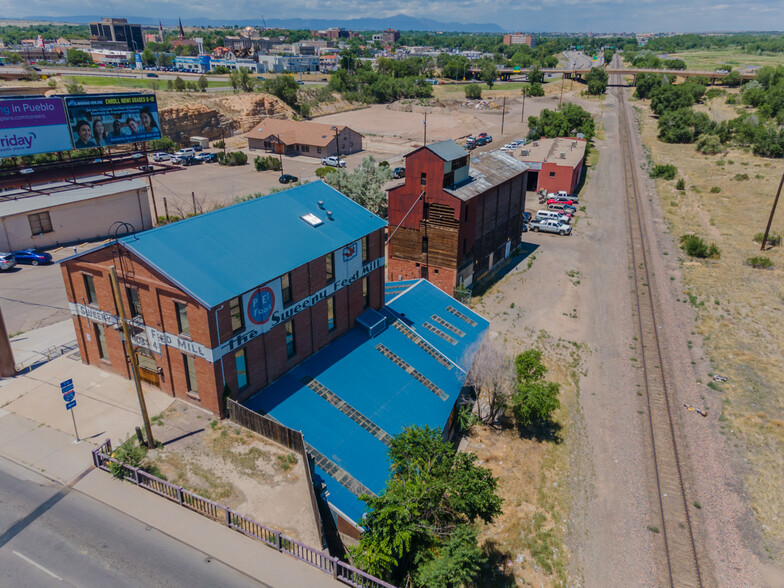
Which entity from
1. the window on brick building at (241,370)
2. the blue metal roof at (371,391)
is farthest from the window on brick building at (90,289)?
the blue metal roof at (371,391)

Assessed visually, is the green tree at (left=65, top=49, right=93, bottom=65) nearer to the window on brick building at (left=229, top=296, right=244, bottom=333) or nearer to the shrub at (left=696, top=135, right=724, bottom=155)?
the shrub at (left=696, top=135, right=724, bottom=155)

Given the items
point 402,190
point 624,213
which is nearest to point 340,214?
point 402,190

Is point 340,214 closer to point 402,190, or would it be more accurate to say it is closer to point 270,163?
point 402,190

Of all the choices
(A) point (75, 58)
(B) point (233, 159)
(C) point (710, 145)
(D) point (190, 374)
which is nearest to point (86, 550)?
(D) point (190, 374)

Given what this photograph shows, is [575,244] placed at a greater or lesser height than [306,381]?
lesser

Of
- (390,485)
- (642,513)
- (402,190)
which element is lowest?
(642,513)

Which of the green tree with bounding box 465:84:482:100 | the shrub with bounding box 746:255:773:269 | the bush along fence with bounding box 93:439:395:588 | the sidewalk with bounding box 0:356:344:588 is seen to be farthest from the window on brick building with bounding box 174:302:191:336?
the green tree with bounding box 465:84:482:100

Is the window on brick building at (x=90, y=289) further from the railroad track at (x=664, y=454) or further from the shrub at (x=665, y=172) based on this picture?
the shrub at (x=665, y=172)
